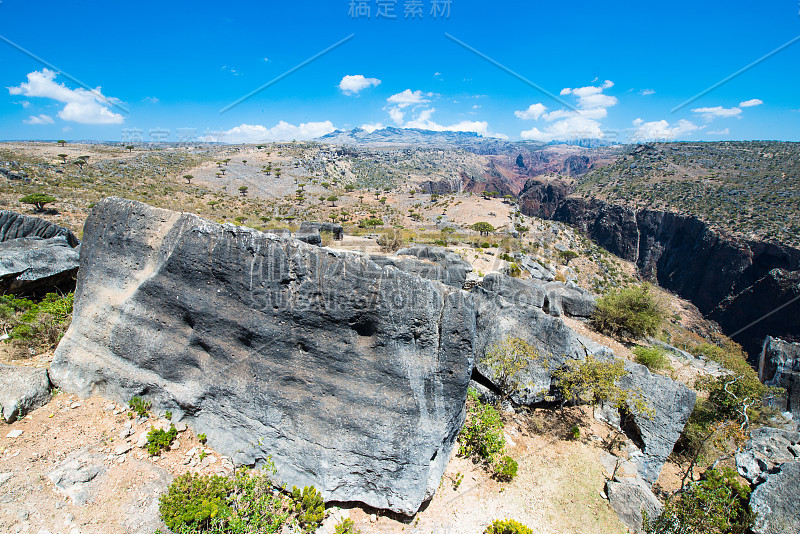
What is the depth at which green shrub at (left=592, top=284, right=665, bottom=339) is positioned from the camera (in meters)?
18.9

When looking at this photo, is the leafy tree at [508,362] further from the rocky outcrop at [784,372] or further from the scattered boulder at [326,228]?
the scattered boulder at [326,228]

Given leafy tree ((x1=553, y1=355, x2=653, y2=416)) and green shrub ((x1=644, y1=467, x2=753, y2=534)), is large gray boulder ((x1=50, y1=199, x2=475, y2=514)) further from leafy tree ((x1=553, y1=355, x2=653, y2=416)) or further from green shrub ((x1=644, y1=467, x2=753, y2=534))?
leafy tree ((x1=553, y1=355, x2=653, y2=416))

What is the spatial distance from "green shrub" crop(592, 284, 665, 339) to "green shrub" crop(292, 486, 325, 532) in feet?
60.2

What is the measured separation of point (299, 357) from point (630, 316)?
19226 millimetres

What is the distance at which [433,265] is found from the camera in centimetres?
1817

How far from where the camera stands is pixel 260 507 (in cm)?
599

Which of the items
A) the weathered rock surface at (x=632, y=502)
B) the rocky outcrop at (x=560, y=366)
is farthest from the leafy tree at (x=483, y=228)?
the weathered rock surface at (x=632, y=502)

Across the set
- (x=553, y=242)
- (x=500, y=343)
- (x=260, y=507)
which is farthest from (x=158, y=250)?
(x=553, y=242)

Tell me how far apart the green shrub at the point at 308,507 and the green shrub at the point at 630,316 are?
60.2 feet

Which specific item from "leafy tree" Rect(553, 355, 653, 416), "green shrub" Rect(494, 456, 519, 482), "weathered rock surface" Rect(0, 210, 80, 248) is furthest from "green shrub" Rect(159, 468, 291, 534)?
"weathered rock surface" Rect(0, 210, 80, 248)

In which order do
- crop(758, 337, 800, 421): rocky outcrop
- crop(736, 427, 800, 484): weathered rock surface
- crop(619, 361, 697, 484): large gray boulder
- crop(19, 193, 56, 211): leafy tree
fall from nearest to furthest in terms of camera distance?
crop(736, 427, 800, 484): weathered rock surface < crop(619, 361, 697, 484): large gray boulder < crop(758, 337, 800, 421): rocky outcrop < crop(19, 193, 56, 211): leafy tree

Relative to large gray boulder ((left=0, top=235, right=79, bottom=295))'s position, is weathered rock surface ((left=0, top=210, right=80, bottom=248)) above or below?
above

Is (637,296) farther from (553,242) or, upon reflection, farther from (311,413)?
(553,242)

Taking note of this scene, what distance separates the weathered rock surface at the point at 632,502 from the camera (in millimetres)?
7801
